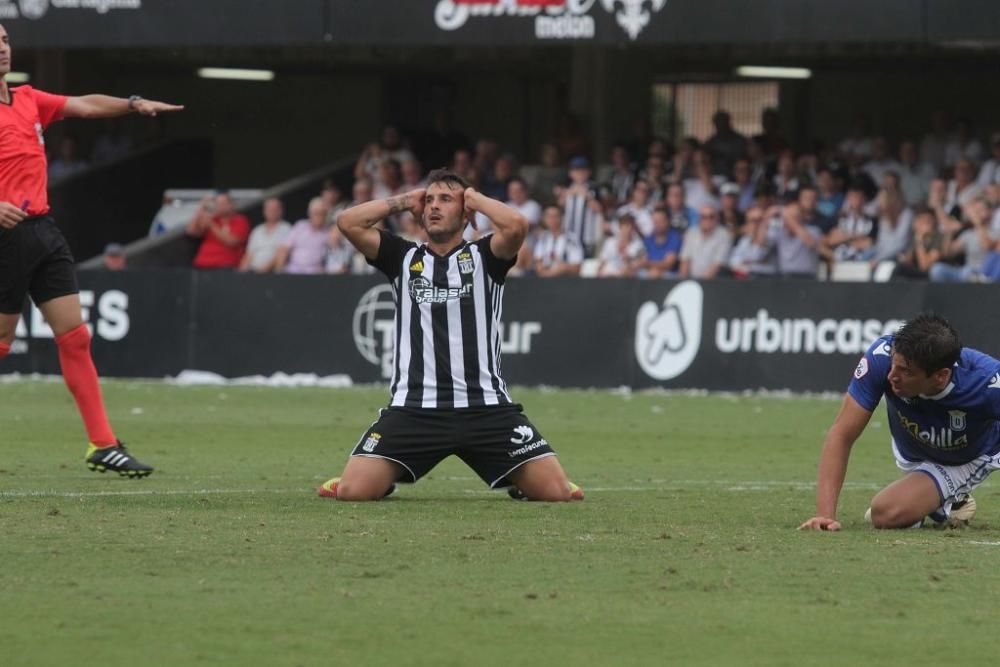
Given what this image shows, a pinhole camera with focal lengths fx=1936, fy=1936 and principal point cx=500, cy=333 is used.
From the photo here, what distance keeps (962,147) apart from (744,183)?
278 cm

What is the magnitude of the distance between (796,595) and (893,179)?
15.2 m

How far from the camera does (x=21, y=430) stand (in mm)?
15102

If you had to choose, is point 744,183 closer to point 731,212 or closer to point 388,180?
point 731,212

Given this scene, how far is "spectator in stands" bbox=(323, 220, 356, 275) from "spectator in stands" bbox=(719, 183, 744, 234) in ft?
A: 14.5

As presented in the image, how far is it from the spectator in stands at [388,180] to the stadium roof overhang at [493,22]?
2.00 metres

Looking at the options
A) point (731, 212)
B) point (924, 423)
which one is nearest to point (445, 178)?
point (924, 423)

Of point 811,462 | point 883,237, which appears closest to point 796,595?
point 811,462

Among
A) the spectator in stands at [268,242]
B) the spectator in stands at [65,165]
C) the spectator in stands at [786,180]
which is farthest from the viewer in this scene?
the spectator in stands at [65,165]

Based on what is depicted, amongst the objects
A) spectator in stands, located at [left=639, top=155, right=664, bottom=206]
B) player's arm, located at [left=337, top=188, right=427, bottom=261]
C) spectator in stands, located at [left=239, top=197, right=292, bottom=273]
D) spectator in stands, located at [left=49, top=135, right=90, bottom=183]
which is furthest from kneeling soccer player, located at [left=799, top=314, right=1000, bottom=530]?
spectator in stands, located at [left=49, top=135, right=90, bottom=183]

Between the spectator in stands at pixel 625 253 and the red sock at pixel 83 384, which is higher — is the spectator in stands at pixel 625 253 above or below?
above

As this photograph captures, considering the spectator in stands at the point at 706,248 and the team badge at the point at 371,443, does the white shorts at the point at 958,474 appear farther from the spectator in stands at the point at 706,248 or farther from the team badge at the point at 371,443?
the spectator in stands at the point at 706,248

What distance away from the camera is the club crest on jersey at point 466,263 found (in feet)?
33.4

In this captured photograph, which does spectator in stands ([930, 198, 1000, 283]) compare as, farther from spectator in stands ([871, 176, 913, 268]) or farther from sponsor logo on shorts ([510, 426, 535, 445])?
sponsor logo on shorts ([510, 426, 535, 445])

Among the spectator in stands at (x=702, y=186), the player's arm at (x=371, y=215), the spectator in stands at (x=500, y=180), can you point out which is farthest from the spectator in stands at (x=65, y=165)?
the player's arm at (x=371, y=215)
